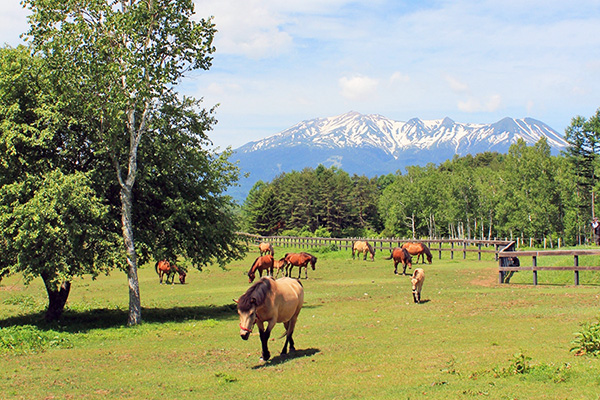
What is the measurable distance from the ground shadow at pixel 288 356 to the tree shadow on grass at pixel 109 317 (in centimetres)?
749

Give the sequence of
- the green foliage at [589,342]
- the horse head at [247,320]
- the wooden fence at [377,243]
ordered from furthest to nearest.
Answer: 1. the wooden fence at [377,243]
2. the horse head at [247,320]
3. the green foliage at [589,342]

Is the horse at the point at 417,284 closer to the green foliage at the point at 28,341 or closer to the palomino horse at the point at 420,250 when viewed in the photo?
the green foliage at the point at 28,341

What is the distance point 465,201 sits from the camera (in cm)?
8438

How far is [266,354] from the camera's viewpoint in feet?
38.0

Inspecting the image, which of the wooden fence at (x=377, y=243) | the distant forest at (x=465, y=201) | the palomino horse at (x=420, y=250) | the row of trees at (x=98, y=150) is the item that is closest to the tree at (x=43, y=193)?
the row of trees at (x=98, y=150)

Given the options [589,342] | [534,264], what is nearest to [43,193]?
[589,342]

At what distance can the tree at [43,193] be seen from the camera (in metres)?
16.7

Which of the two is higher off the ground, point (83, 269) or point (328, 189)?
point (328, 189)

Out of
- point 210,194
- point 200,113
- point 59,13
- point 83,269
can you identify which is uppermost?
point 59,13

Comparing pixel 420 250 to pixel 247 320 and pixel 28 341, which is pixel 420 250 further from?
pixel 247 320

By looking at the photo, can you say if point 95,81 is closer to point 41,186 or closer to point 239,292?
point 41,186

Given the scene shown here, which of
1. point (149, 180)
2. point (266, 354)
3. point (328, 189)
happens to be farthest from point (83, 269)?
point (328, 189)

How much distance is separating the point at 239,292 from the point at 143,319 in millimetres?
6810

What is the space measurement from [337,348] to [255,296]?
298 cm
